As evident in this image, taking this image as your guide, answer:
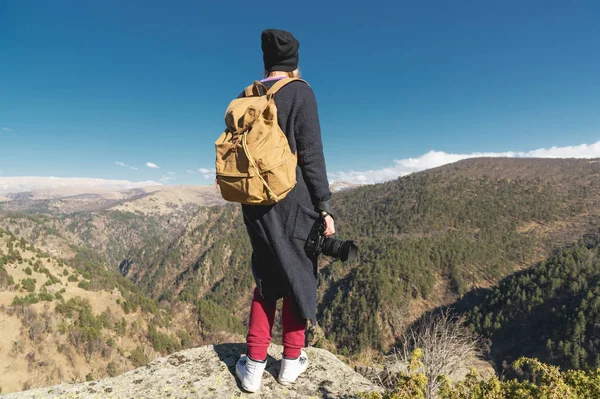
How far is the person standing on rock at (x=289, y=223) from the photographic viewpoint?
259cm

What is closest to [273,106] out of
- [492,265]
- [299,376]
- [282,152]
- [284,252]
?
[282,152]

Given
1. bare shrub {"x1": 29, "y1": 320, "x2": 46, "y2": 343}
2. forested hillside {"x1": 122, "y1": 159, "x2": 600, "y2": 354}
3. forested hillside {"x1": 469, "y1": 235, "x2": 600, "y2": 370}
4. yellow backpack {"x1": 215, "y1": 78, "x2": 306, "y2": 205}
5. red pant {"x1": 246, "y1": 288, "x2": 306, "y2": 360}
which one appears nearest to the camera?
yellow backpack {"x1": 215, "y1": 78, "x2": 306, "y2": 205}

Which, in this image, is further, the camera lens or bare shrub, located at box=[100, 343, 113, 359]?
bare shrub, located at box=[100, 343, 113, 359]

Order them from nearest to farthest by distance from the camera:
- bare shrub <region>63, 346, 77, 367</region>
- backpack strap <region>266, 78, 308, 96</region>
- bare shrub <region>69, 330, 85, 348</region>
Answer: backpack strap <region>266, 78, 308, 96</region> < bare shrub <region>63, 346, 77, 367</region> < bare shrub <region>69, 330, 85, 348</region>

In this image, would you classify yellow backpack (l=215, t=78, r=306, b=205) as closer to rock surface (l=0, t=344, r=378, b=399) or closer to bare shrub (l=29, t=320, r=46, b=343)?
rock surface (l=0, t=344, r=378, b=399)

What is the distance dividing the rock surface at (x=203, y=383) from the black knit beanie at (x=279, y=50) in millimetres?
3272

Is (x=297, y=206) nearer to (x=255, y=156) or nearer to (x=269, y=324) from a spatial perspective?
(x=255, y=156)

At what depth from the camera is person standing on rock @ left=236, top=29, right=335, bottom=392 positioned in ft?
8.50

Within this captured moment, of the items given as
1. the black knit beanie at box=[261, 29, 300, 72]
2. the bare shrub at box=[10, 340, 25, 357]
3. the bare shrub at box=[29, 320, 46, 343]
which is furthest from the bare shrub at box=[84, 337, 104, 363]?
the black knit beanie at box=[261, 29, 300, 72]

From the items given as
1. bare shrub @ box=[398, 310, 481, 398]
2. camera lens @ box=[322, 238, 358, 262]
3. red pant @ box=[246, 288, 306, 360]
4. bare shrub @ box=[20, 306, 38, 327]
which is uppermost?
camera lens @ box=[322, 238, 358, 262]

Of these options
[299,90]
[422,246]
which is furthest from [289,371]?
[422,246]

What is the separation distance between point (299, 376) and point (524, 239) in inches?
5204

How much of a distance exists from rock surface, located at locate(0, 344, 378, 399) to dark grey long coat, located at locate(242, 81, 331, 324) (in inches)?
35.8

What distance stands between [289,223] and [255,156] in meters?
0.77
